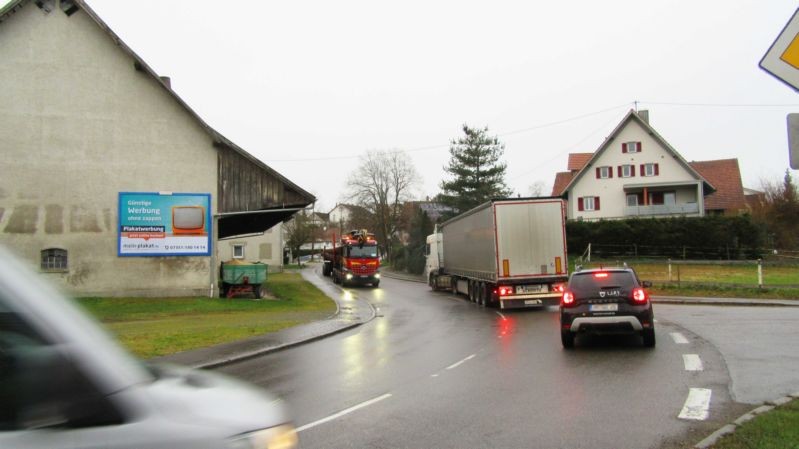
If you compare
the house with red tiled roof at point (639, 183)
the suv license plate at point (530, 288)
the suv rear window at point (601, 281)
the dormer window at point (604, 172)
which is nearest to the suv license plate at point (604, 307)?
the suv rear window at point (601, 281)

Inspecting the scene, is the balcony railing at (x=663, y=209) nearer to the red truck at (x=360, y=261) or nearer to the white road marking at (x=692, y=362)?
the red truck at (x=360, y=261)

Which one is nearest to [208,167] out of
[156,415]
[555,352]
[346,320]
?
[346,320]

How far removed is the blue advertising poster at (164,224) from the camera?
80.4ft

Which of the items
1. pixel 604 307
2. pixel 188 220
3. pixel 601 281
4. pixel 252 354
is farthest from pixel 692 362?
pixel 188 220

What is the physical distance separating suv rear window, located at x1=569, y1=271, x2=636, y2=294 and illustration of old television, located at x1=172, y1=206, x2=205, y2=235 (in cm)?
1722

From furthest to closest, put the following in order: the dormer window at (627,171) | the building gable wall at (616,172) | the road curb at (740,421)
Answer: the dormer window at (627,171) → the building gable wall at (616,172) → the road curb at (740,421)

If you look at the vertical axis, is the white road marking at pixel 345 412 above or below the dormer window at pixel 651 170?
below

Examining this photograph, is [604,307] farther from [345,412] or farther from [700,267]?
[700,267]

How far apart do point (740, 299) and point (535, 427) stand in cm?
1992

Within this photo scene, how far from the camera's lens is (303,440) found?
20.2ft

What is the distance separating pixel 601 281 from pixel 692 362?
8.28 ft

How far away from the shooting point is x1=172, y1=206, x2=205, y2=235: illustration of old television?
25109mm

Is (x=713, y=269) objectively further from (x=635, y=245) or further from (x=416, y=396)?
(x=416, y=396)

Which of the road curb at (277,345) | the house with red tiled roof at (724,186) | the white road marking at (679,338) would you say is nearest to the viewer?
the road curb at (277,345)
